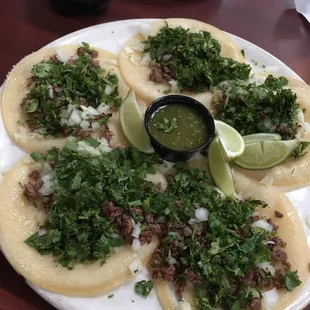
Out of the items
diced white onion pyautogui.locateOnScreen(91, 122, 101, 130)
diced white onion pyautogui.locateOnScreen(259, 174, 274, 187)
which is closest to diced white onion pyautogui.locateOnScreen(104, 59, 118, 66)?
diced white onion pyautogui.locateOnScreen(91, 122, 101, 130)

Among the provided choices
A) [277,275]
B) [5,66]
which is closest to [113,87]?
[5,66]

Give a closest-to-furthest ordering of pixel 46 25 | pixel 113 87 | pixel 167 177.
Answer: pixel 167 177 < pixel 113 87 < pixel 46 25

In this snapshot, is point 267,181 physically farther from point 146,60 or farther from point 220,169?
point 146,60

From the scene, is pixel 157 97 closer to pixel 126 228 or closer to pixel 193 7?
pixel 126 228

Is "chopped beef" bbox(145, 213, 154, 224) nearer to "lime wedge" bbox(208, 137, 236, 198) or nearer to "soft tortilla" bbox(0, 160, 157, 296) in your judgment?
"soft tortilla" bbox(0, 160, 157, 296)

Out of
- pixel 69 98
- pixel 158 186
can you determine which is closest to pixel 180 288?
pixel 158 186

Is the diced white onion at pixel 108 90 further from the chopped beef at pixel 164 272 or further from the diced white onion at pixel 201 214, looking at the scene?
the chopped beef at pixel 164 272
